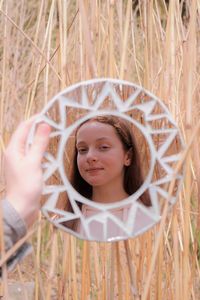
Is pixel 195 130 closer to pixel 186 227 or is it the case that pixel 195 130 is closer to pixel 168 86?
pixel 186 227

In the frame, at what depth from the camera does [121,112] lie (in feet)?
1.94

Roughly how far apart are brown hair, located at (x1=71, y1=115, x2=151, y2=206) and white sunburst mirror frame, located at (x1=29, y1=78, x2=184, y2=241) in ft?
0.06

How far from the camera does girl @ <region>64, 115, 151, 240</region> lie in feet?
2.01

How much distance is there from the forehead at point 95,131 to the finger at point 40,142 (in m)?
0.14

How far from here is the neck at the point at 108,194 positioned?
63 centimetres

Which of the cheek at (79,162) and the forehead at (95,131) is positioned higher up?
the forehead at (95,131)

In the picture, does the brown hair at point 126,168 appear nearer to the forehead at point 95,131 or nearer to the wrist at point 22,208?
the forehead at point 95,131

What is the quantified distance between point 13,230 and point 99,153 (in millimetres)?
176

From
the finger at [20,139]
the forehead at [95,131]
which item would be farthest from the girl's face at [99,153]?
the finger at [20,139]

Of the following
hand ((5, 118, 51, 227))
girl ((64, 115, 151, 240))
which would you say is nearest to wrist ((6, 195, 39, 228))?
hand ((5, 118, 51, 227))

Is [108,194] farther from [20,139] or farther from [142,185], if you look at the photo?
[20,139]

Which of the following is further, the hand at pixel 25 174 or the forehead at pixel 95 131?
the forehead at pixel 95 131

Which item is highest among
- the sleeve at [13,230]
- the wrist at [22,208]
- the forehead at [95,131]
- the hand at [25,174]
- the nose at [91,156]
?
the forehead at [95,131]

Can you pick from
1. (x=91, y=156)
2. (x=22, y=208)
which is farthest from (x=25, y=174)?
(x=91, y=156)
